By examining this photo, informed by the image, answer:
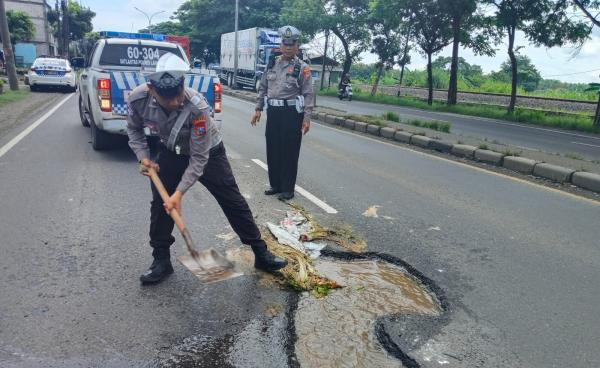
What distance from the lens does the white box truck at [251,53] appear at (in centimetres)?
3109

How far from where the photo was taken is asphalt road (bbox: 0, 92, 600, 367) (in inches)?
110

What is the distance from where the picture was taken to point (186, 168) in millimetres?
3471

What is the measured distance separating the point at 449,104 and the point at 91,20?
1804 inches

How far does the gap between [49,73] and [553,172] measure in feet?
64.2

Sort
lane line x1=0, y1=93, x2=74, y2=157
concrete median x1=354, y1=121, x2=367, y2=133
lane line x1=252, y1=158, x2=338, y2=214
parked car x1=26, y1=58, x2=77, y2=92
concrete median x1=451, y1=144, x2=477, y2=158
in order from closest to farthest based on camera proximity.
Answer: lane line x1=252, y1=158, x2=338, y2=214
lane line x1=0, y1=93, x2=74, y2=157
concrete median x1=451, y1=144, x2=477, y2=158
concrete median x1=354, y1=121, x2=367, y2=133
parked car x1=26, y1=58, x2=77, y2=92

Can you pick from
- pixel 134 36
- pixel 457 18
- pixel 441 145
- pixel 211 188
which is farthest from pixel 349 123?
pixel 457 18

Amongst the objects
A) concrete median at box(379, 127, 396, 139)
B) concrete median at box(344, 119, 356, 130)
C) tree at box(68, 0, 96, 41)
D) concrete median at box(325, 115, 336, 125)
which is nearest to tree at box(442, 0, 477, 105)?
concrete median at box(325, 115, 336, 125)

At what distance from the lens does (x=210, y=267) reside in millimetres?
3377

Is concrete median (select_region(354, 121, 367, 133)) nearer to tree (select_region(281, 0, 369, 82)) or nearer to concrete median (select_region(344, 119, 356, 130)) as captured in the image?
concrete median (select_region(344, 119, 356, 130))

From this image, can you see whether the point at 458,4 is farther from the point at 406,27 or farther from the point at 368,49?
the point at 368,49

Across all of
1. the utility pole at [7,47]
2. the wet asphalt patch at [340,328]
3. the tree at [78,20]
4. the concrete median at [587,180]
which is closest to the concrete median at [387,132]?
the concrete median at [587,180]

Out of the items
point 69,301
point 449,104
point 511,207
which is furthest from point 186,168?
point 449,104

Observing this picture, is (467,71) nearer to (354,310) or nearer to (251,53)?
(251,53)

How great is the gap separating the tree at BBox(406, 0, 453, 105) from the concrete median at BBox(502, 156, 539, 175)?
18120mm
